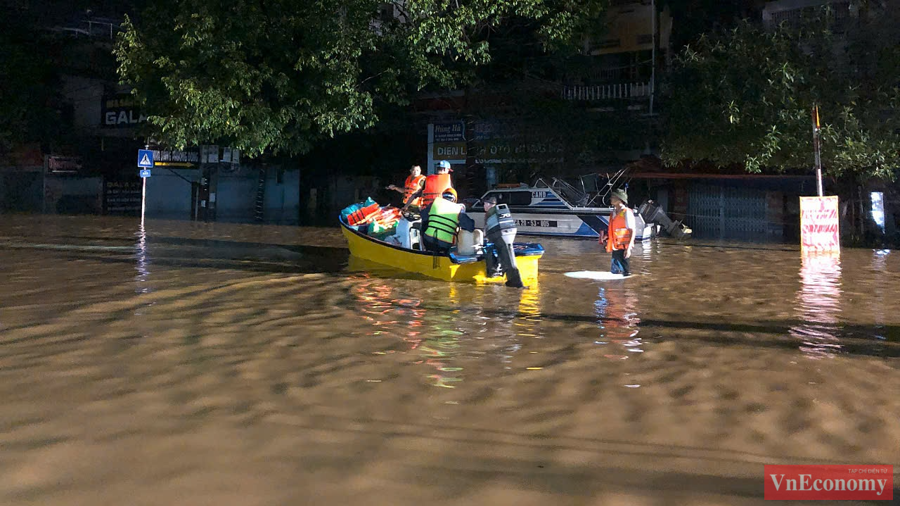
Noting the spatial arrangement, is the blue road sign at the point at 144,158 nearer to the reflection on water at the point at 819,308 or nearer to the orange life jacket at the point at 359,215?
the orange life jacket at the point at 359,215

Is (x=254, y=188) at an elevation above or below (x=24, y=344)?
above

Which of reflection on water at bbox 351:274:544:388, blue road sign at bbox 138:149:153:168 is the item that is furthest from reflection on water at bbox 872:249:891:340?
blue road sign at bbox 138:149:153:168

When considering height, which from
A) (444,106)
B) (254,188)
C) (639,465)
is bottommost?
(639,465)

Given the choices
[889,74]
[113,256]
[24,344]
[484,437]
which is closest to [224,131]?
[113,256]

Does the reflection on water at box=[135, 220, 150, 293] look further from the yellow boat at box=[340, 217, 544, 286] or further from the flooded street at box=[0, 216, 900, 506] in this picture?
the yellow boat at box=[340, 217, 544, 286]

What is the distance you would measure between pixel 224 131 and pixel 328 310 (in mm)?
14813

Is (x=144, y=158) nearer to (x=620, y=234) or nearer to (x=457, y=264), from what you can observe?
Answer: (x=457, y=264)

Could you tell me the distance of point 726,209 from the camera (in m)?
28.1

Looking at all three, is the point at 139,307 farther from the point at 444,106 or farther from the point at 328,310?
the point at 444,106

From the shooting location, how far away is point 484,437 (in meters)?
4.82

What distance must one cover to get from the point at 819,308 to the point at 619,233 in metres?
3.55

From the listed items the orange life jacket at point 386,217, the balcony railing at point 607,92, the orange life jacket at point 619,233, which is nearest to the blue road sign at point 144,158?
the orange life jacket at point 386,217

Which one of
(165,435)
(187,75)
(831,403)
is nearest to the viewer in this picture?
(165,435)

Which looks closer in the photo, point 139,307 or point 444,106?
point 139,307
